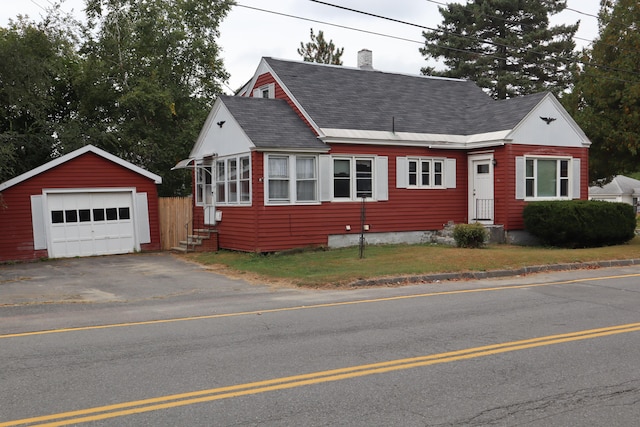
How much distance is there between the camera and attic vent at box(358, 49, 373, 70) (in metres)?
27.4

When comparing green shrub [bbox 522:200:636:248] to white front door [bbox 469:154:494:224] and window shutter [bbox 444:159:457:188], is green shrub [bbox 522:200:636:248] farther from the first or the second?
window shutter [bbox 444:159:457:188]

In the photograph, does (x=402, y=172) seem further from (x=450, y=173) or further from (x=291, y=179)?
(x=291, y=179)

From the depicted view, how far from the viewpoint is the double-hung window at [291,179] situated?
62.2 ft

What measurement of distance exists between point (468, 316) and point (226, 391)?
4.82m

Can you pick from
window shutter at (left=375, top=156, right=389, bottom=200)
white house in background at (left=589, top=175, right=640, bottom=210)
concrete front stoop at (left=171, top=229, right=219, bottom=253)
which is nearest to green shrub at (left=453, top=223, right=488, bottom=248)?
window shutter at (left=375, top=156, right=389, bottom=200)

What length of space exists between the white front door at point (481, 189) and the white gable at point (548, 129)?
142cm

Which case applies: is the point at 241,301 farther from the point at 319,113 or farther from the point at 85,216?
the point at 85,216

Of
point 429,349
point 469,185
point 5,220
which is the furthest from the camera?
point 469,185

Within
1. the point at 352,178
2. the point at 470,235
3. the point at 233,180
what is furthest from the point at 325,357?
the point at 233,180

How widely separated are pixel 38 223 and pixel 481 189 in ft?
51.4

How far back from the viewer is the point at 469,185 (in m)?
22.6

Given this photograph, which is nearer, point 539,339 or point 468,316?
point 539,339

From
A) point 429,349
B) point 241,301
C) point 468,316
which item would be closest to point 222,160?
point 241,301

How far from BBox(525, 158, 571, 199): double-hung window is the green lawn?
129 inches
